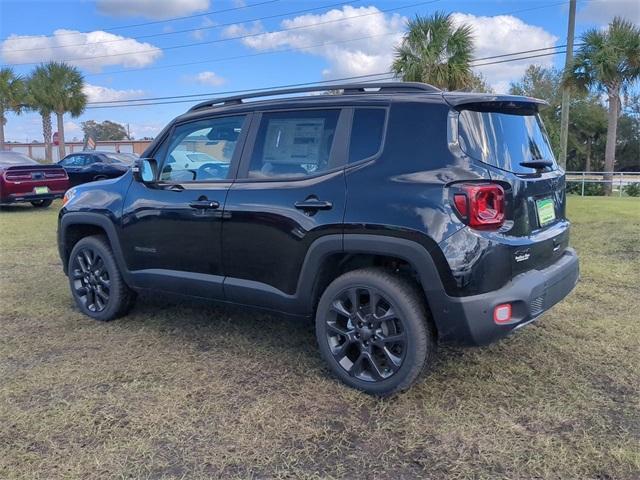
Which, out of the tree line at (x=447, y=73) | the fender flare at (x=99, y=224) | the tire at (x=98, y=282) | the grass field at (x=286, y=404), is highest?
the tree line at (x=447, y=73)

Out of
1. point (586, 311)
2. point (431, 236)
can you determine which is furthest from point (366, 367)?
point (586, 311)

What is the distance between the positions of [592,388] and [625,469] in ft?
2.83

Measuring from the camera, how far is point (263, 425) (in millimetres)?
3072

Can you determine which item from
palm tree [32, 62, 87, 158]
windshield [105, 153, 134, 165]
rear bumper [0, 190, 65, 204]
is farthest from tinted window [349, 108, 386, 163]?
palm tree [32, 62, 87, 158]

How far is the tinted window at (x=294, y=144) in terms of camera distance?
359 cm

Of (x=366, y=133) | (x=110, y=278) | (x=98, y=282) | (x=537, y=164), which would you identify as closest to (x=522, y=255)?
(x=537, y=164)

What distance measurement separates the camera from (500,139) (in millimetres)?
3299

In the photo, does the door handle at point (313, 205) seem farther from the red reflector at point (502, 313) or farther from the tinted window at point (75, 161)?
the tinted window at point (75, 161)

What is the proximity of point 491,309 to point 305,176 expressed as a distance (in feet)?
4.59

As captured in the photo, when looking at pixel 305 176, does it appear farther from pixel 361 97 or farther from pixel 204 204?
pixel 204 204

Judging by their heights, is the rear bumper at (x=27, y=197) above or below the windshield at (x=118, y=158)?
below

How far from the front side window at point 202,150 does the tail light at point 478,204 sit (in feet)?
5.70

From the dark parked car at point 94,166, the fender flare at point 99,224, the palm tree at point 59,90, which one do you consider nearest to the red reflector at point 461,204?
the fender flare at point 99,224

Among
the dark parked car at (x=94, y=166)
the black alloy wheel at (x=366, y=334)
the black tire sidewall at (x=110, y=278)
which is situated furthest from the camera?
the dark parked car at (x=94, y=166)
